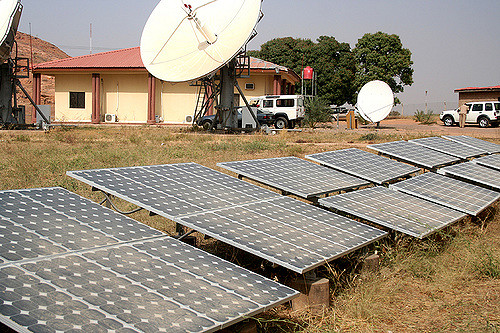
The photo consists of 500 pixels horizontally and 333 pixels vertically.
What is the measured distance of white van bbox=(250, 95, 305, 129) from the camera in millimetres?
28859

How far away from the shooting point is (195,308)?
8.71ft

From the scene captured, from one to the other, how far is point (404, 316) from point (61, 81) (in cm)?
3434

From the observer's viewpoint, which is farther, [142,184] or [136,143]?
[136,143]

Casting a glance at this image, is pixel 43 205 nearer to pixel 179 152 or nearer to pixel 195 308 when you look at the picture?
pixel 195 308

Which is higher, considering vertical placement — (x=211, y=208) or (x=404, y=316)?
(x=211, y=208)

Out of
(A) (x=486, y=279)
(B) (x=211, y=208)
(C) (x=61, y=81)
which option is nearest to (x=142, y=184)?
(B) (x=211, y=208)

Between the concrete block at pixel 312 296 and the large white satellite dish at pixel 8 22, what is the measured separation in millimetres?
19252

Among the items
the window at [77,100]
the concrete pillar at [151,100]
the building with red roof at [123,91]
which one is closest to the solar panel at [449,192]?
the building with red roof at [123,91]

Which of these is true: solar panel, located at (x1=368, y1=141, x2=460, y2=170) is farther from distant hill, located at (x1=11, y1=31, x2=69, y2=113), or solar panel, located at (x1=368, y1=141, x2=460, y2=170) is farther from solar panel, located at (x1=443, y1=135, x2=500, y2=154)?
distant hill, located at (x1=11, y1=31, x2=69, y2=113)

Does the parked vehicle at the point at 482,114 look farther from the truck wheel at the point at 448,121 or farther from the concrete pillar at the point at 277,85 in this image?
the concrete pillar at the point at 277,85

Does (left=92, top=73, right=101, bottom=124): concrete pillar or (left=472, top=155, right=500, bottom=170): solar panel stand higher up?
(left=92, top=73, right=101, bottom=124): concrete pillar

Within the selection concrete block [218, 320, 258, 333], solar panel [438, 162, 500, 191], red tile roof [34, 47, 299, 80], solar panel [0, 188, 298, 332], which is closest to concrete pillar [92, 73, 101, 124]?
red tile roof [34, 47, 299, 80]

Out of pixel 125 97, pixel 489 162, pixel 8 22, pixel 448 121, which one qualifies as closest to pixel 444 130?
pixel 448 121

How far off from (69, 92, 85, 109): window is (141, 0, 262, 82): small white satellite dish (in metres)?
15.3
